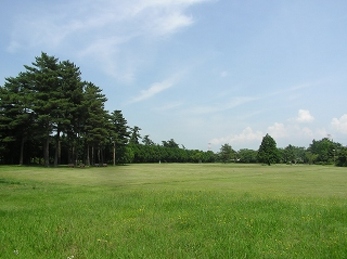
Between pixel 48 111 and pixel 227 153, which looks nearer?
pixel 48 111

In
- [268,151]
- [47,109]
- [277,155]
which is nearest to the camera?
[47,109]

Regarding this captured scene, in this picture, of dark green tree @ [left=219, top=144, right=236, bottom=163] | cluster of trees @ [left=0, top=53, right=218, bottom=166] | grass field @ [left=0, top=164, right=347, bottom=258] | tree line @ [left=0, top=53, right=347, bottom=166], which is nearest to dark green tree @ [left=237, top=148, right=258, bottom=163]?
dark green tree @ [left=219, top=144, right=236, bottom=163]

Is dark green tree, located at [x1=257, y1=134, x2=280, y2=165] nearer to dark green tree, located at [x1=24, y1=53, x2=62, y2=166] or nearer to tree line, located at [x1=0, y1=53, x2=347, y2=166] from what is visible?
tree line, located at [x1=0, y1=53, x2=347, y2=166]

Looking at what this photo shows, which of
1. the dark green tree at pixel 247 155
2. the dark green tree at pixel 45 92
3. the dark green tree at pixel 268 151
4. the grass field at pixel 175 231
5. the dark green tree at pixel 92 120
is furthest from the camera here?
the dark green tree at pixel 247 155

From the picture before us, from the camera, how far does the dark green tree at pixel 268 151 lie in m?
119

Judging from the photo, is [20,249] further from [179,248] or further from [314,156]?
[314,156]

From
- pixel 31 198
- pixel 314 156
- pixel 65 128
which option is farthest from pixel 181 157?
pixel 31 198

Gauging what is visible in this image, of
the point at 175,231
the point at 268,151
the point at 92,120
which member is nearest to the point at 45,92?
the point at 92,120

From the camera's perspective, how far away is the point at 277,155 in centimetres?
12162

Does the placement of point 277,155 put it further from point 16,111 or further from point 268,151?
point 16,111

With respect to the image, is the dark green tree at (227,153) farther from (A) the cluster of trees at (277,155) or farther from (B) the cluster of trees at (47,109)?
(B) the cluster of trees at (47,109)

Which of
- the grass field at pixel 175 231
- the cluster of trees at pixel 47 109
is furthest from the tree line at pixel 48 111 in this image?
the grass field at pixel 175 231

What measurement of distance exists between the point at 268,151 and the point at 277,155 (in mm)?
4531

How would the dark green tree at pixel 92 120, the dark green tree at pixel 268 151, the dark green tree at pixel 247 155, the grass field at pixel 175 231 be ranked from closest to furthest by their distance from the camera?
the grass field at pixel 175 231, the dark green tree at pixel 92 120, the dark green tree at pixel 268 151, the dark green tree at pixel 247 155
